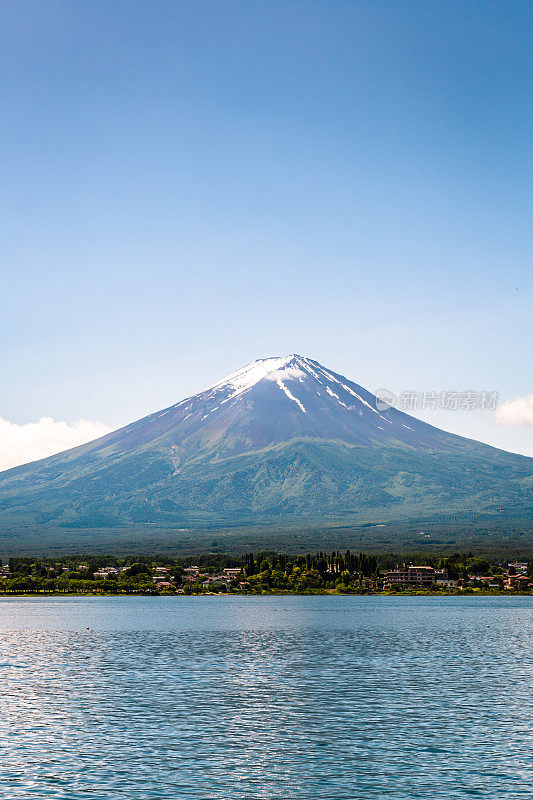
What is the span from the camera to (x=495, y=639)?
80.6 metres

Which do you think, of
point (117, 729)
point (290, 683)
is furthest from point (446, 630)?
point (117, 729)

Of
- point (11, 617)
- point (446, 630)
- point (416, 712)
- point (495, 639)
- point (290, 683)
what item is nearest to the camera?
point (416, 712)

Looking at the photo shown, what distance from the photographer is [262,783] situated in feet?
88.0

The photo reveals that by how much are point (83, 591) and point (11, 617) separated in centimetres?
8332

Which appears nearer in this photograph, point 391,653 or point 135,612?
point 391,653

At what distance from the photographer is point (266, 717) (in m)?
38.7

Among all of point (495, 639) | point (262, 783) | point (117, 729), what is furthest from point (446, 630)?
point (262, 783)

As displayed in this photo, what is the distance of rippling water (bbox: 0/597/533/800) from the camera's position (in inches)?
1061

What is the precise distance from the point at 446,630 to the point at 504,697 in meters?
48.5

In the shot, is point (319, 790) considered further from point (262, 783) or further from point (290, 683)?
point (290, 683)

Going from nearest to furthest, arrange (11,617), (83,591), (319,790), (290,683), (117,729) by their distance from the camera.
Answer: (319,790) < (117,729) < (290,683) < (11,617) < (83,591)

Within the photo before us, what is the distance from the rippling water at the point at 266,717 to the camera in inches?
1061

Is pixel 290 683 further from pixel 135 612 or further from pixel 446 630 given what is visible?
pixel 135 612

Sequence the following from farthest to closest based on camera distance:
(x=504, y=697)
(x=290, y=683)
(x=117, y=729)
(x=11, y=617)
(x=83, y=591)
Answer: (x=83, y=591)
(x=11, y=617)
(x=290, y=683)
(x=504, y=697)
(x=117, y=729)
